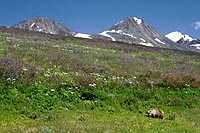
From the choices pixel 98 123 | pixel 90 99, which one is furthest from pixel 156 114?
pixel 98 123

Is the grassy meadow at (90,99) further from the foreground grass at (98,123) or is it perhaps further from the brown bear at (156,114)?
the brown bear at (156,114)

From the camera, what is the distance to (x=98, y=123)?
15992 mm

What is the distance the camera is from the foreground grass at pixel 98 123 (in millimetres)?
14393

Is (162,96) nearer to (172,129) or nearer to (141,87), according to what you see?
(141,87)

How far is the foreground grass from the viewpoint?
14.4 meters

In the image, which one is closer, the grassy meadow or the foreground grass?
the foreground grass

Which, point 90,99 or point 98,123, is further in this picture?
point 90,99

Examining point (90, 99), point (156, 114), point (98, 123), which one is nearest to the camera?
point (98, 123)

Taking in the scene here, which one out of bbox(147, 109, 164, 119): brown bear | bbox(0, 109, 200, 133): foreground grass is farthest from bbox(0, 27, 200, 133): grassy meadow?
bbox(147, 109, 164, 119): brown bear

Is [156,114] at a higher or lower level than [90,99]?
lower

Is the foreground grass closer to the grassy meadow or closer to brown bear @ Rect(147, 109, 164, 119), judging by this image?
the grassy meadow

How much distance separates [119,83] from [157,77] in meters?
4.90

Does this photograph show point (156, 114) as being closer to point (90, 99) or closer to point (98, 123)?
point (90, 99)

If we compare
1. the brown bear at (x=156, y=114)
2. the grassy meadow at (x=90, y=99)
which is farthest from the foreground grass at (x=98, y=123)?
the brown bear at (x=156, y=114)
